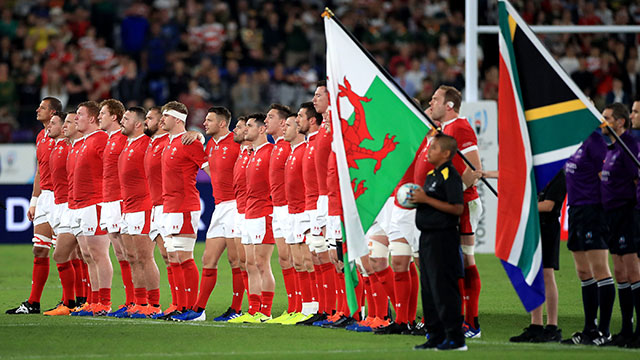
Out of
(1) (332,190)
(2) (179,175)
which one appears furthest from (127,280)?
(1) (332,190)

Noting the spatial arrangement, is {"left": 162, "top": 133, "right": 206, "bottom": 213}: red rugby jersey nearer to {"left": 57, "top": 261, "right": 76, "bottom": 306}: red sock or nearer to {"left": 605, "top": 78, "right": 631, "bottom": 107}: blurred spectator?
{"left": 57, "top": 261, "right": 76, "bottom": 306}: red sock

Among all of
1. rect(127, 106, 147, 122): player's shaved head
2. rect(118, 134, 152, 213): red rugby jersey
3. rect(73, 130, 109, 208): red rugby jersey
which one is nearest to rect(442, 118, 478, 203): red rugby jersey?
rect(118, 134, 152, 213): red rugby jersey

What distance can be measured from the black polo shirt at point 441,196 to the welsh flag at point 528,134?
0.56 m

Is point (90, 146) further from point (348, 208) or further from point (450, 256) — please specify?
point (450, 256)

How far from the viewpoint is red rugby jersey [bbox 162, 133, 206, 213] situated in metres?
12.4

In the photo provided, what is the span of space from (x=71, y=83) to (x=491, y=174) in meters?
16.5

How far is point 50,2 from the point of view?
91.2 ft

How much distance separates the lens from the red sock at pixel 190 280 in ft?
40.6

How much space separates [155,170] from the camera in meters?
12.7

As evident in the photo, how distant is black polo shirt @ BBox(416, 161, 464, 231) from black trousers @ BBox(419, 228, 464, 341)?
0.06m

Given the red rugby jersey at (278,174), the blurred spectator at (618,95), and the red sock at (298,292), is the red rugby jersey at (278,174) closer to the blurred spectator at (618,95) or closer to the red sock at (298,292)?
the red sock at (298,292)

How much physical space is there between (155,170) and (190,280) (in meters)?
1.37

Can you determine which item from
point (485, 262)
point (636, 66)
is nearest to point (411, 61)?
point (636, 66)

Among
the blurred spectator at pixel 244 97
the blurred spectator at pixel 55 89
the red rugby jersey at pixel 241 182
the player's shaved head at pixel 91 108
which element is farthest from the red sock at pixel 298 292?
the blurred spectator at pixel 55 89
